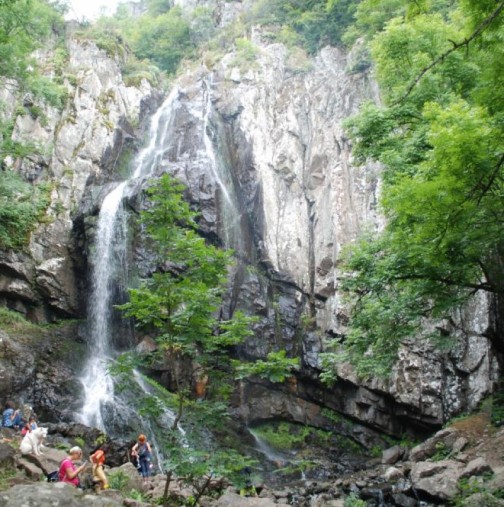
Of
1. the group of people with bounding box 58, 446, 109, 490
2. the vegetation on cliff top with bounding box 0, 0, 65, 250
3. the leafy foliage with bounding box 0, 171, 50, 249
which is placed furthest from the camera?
the leafy foliage with bounding box 0, 171, 50, 249

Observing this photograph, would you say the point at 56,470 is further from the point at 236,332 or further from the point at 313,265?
the point at 313,265

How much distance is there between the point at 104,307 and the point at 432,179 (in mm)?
15492

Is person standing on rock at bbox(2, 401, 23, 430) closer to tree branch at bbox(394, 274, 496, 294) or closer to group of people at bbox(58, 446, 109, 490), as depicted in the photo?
group of people at bbox(58, 446, 109, 490)

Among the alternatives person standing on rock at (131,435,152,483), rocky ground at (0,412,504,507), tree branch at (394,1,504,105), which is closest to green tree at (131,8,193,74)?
rocky ground at (0,412,504,507)

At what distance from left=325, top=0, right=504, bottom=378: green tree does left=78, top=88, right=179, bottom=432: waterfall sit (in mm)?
8670

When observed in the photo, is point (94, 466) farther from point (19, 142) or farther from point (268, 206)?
point (268, 206)

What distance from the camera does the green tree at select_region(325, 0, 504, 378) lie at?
5602mm

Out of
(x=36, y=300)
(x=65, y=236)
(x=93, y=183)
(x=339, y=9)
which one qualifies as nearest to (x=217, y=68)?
(x=339, y=9)

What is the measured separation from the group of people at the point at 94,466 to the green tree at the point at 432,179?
5.02 m

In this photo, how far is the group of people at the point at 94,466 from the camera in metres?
7.62

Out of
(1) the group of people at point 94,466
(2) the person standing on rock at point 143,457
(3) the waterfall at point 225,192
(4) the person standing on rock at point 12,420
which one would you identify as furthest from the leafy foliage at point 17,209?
(1) the group of people at point 94,466

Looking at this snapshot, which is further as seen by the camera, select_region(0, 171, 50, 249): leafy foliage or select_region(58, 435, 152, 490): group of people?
select_region(0, 171, 50, 249): leafy foliage

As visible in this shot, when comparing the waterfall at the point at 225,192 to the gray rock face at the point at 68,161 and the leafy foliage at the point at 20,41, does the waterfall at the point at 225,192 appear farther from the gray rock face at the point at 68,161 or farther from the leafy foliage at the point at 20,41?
the leafy foliage at the point at 20,41

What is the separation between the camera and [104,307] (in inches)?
765
